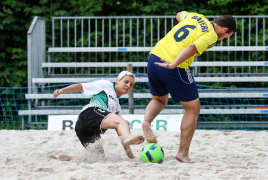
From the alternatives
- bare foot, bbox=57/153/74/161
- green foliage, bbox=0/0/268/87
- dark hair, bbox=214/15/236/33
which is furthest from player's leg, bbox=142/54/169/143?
green foliage, bbox=0/0/268/87

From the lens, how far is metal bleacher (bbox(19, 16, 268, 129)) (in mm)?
6828

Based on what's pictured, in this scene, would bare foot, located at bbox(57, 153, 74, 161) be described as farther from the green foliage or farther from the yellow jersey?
the green foliage

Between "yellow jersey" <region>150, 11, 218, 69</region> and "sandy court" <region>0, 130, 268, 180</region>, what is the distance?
0.94 meters

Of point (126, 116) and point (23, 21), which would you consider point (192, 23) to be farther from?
point (23, 21)

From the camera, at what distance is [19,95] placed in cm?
771

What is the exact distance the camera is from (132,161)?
3164 mm

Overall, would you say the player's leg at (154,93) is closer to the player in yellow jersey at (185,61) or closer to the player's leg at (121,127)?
the player in yellow jersey at (185,61)

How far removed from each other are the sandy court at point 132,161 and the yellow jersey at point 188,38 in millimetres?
936

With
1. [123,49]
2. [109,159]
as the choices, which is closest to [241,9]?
[123,49]

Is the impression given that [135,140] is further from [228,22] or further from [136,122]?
[136,122]

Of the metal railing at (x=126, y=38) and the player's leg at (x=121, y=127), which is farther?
the metal railing at (x=126, y=38)

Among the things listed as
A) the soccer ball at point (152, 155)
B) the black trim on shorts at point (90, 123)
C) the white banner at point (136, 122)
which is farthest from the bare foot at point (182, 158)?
the white banner at point (136, 122)

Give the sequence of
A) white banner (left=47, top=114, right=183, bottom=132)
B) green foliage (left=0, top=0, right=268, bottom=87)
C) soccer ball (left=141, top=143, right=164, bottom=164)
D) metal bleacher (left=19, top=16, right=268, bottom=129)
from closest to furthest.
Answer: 1. soccer ball (left=141, top=143, right=164, bottom=164)
2. white banner (left=47, top=114, right=183, bottom=132)
3. metal bleacher (left=19, top=16, right=268, bottom=129)
4. green foliage (left=0, top=0, right=268, bottom=87)

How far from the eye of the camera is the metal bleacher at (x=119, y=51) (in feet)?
22.4
